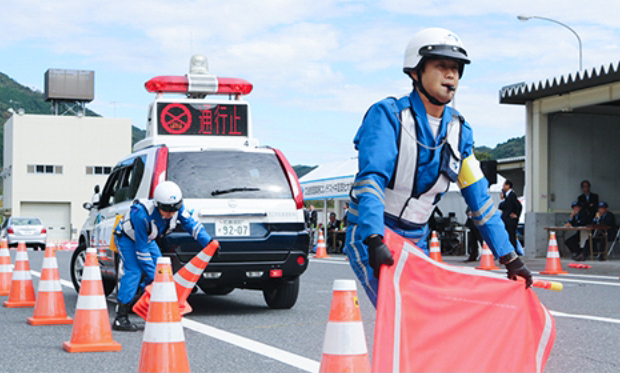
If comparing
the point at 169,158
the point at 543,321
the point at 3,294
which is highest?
the point at 169,158

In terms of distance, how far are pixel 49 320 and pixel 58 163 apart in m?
59.2

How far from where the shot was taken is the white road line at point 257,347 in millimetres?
5914

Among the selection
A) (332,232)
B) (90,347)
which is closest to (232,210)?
(90,347)

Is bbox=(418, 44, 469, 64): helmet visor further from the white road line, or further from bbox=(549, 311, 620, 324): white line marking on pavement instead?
bbox=(549, 311, 620, 324): white line marking on pavement

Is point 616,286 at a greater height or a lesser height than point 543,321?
lesser

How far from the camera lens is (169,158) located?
8992mm

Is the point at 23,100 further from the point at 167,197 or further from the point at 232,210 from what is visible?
the point at 167,197

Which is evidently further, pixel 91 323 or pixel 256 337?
pixel 256 337

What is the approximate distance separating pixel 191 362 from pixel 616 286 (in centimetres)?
824

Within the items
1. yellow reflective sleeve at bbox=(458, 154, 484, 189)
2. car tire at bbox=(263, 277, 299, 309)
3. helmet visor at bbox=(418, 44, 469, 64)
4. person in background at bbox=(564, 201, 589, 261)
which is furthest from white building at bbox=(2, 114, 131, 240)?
helmet visor at bbox=(418, 44, 469, 64)

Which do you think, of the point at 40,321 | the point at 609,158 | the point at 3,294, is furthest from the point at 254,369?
the point at 609,158

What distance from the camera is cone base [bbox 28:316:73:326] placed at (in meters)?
8.28

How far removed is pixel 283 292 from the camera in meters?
9.46

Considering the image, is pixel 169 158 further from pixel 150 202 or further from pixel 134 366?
pixel 134 366
